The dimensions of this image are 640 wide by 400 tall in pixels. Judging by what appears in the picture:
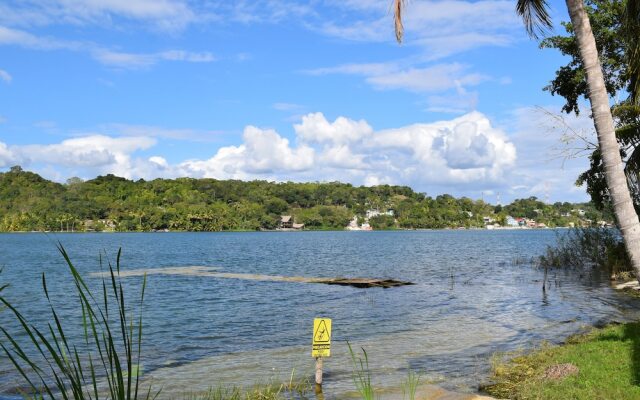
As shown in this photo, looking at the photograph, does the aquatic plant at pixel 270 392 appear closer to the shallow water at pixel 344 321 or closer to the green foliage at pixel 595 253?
the shallow water at pixel 344 321

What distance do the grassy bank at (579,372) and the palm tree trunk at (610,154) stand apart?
217 cm

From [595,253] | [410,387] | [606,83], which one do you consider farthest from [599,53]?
[410,387]

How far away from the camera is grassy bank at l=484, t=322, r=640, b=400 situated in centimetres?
932

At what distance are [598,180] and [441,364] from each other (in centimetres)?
1759

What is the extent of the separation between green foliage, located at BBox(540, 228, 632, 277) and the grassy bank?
20.4 m

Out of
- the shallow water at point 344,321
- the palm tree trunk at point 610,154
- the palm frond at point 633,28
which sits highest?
the palm frond at point 633,28

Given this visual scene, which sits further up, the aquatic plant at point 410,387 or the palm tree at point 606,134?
the palm tree at point 606,134

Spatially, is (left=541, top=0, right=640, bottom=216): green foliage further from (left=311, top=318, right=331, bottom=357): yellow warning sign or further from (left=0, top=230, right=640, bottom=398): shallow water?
(left=311, top=318, right=331, bottom=357): yellow warning sign

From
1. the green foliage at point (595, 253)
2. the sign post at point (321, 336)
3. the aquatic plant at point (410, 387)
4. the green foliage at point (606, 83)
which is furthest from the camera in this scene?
the green foliage at point (595, 253)

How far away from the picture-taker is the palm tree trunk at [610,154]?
27.8ft

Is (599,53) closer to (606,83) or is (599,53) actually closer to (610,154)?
(606,83)

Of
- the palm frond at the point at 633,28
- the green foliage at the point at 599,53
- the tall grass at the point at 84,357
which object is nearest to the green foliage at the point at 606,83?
the green foliage at the point at 599,53

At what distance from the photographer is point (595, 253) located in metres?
36.6

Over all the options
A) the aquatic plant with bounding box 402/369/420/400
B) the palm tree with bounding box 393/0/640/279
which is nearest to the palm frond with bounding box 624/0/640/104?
the palm tree with bounding box 393/0/640/279
